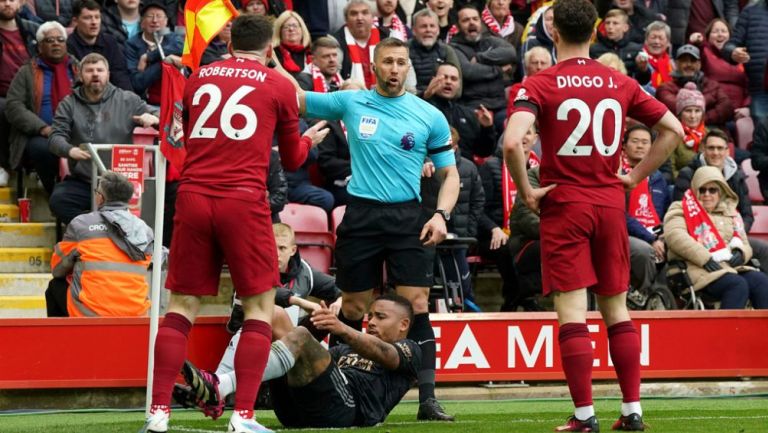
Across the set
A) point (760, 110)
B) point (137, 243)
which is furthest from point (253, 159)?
point (760, 110)

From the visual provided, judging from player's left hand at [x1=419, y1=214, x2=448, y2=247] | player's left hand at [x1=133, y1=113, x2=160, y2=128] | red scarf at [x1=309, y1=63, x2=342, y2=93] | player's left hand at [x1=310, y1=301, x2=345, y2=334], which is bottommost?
player's left hand at [x1=310, y1=301, x2=345, y2=334]

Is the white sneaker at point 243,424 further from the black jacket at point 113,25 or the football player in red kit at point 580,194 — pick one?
the black jacket at point 113,25

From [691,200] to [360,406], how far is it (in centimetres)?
644

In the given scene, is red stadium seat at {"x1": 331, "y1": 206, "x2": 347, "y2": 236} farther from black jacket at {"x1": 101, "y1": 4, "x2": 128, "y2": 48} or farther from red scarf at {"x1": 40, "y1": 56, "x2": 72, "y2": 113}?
black jacket at {"x1": 101, "y1": 4, "x2": 128, "y2": 48}

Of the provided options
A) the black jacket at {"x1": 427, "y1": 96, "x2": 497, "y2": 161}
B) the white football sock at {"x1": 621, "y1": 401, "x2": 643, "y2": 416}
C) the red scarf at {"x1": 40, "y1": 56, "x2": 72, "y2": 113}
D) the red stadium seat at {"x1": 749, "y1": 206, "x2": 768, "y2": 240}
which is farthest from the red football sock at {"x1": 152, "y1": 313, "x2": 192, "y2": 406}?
the red stadium seat at {"x1": 749, "y1": 206, "x2": 768, "y2": 240}

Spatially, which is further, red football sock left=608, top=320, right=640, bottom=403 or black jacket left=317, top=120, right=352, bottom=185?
black jacket left=317, top=120, right=352, bottom=185

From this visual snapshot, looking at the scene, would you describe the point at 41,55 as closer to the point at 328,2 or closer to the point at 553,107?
the point at 328,2

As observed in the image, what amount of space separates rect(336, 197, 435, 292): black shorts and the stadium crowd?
3395mm

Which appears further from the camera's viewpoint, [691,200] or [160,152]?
[691,200]

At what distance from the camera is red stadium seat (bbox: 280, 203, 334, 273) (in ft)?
45.0

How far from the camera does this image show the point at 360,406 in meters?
8.45

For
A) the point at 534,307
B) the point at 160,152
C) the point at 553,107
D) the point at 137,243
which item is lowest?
the point at 534,307

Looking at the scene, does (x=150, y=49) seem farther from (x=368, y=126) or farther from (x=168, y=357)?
(x=168, y=357)

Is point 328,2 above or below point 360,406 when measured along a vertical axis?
above
